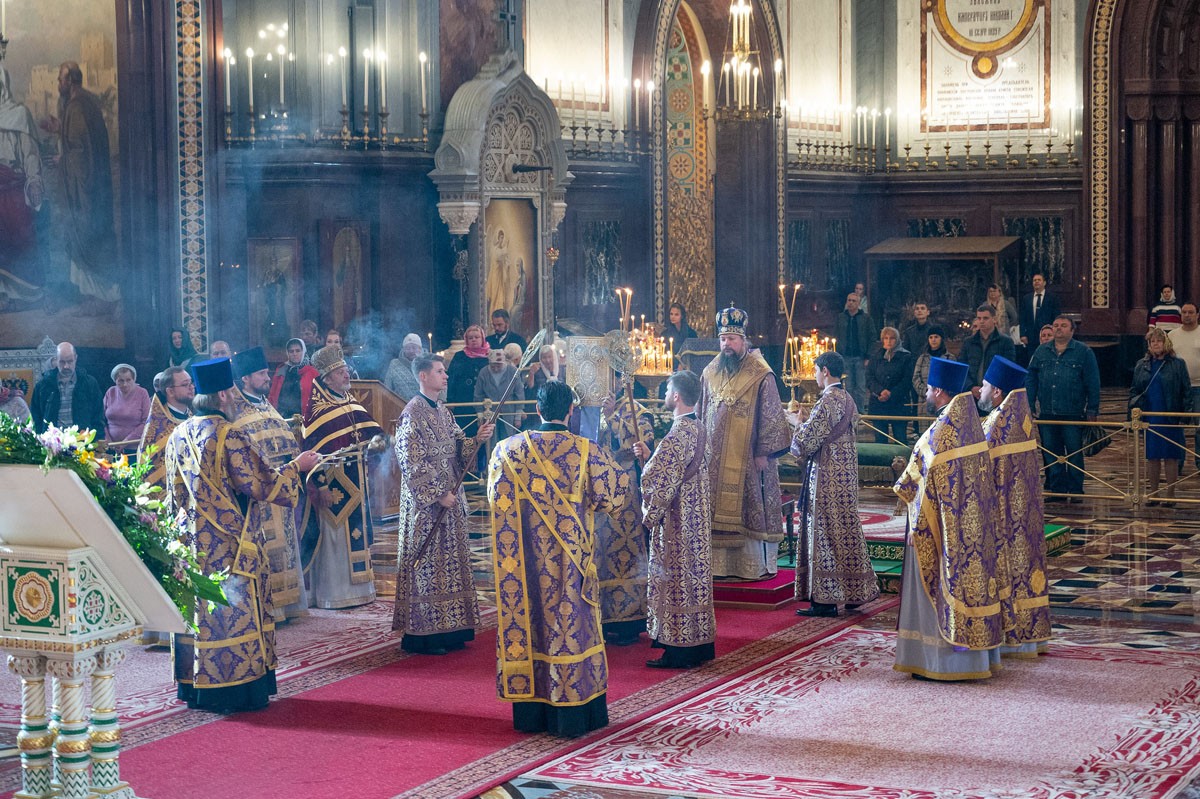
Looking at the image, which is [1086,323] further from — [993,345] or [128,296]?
[128,296]

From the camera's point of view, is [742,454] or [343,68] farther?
[343,68]

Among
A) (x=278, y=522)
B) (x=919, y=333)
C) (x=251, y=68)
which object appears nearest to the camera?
(x=278, y=522)

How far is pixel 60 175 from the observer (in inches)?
503

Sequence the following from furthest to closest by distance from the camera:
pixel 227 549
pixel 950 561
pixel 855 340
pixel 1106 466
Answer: pixel 855 340
pixel 1106 466
pixel 950 561
pixel 227 549

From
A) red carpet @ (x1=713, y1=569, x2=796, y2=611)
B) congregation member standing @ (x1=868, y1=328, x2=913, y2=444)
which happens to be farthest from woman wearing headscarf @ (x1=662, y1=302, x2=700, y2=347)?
red carpet @ (x1=713, y1=569, x2=796, y2=611)

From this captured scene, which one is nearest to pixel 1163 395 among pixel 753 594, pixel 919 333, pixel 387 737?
pixel 919 333

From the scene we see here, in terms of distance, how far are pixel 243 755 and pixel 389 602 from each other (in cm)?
328

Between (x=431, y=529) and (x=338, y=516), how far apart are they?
1.51m

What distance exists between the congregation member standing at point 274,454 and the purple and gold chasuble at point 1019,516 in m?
3.63

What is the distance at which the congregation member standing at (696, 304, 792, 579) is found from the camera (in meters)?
9.62

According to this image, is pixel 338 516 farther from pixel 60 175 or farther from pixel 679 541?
pixel 60 175

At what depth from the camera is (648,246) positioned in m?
19.0

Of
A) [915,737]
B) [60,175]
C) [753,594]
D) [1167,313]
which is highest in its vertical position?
[60,175]

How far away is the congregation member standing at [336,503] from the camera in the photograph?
962 cm
